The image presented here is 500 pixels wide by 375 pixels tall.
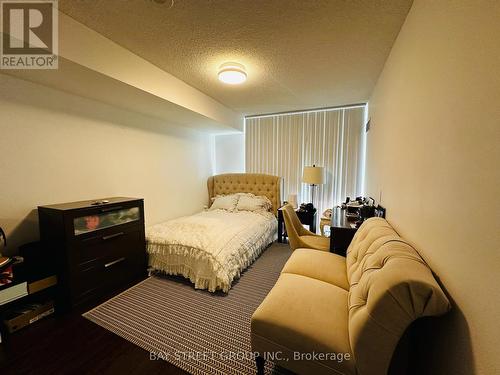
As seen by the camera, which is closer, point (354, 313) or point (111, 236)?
point (354, 313)

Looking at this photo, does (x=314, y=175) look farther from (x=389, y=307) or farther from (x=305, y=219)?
(x=389, y=307)

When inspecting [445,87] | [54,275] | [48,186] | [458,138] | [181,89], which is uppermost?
[181,89]

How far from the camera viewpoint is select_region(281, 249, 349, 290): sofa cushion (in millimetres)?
1616

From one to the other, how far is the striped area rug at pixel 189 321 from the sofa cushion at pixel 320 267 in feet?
1.99

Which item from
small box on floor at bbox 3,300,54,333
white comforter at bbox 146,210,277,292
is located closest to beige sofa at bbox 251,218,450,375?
white comforter at bbox 146,210,277,292

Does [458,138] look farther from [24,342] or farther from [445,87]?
[24,342]

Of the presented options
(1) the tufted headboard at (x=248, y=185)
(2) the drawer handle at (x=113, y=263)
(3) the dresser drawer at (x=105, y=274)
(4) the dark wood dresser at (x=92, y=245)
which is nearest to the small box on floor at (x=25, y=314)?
(4) the dark wood dresser at (x=92, y=245)

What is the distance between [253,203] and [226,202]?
21.1 inches

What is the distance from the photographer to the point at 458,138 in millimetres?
839

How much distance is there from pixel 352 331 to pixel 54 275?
242cm

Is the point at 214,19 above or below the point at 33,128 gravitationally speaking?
above

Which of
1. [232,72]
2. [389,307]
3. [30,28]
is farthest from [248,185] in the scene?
[389,307]

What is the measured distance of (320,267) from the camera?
5.74 ft

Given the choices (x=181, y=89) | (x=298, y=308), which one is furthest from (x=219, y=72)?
(x=298, y=308)
